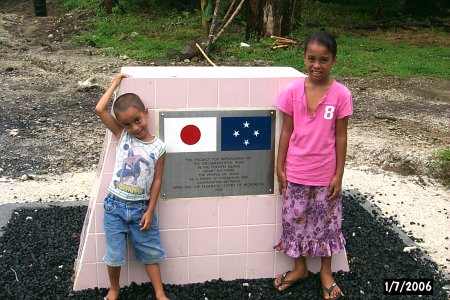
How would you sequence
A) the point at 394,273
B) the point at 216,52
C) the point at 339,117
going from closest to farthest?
the point at 339,117
the point at 394,273
the point at 216,52

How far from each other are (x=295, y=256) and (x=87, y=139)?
4.30m

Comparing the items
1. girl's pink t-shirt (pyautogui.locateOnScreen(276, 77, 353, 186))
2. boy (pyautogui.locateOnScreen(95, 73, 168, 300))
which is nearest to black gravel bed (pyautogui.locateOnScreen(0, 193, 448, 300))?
boy (pyautogui.locateOnScreen(95, 73, 168, 300))

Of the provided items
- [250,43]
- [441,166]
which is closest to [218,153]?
[441,166]

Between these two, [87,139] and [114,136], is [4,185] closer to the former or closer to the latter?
[87,139]

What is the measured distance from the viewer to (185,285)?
378 centimetres

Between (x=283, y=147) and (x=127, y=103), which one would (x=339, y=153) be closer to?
(x=283, y=147)

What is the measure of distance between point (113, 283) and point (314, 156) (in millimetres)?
1457

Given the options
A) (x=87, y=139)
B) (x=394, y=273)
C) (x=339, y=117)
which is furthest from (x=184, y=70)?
(x=87, y=139)

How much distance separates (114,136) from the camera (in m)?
3.40

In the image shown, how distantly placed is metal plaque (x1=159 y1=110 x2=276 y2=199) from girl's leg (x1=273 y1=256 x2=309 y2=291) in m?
0.51

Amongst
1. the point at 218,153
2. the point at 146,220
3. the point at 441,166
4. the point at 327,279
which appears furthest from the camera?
the point at 441,166

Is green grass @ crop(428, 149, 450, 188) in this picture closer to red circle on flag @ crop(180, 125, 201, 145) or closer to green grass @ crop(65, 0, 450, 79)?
red circle on flag @ crop(180, 125, 201, 145)

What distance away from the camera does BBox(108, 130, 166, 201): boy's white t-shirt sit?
330 centimetres

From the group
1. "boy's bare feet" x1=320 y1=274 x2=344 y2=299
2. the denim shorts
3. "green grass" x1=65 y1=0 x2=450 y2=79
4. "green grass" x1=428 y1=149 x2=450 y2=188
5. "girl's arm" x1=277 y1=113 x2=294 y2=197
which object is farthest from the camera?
"green grass" x1=65 y1=0 x2=450 y2=79
